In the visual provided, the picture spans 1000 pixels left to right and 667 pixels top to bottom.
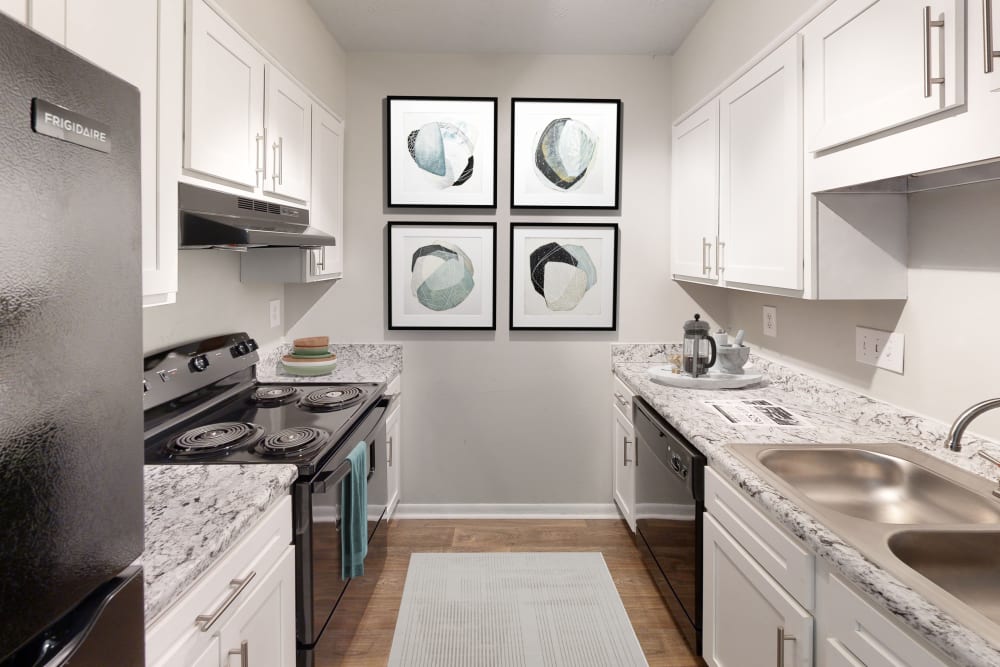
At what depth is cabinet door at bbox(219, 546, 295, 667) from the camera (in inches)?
47.0

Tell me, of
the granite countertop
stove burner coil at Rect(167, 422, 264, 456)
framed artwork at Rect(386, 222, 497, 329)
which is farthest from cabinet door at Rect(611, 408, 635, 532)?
stove burner coil at Rect(167, 422, 264, 456)

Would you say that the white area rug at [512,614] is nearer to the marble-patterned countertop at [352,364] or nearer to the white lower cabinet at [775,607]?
the white lower cabinet at [775,607]

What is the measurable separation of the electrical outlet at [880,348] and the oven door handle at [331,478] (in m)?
1.71

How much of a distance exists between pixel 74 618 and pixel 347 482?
1316 millimetres

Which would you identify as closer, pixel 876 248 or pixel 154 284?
pixel 154 284

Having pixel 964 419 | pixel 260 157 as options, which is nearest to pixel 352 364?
pixel 260 157

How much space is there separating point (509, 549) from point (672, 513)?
110cm

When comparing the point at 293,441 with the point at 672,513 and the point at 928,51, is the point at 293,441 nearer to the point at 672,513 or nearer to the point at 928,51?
the point at 672,513

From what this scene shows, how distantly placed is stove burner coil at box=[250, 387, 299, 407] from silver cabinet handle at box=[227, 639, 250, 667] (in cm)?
116

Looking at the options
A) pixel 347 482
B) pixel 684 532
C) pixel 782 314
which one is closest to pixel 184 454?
pixel 347 482

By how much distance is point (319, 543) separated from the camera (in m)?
1.66

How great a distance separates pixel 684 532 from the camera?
6.48 ft

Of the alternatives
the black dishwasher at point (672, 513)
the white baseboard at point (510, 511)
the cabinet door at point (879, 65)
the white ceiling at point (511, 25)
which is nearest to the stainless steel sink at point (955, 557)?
the black dishwasher at point (672, 513)

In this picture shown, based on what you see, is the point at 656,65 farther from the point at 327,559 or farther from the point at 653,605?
the point at 327,559
